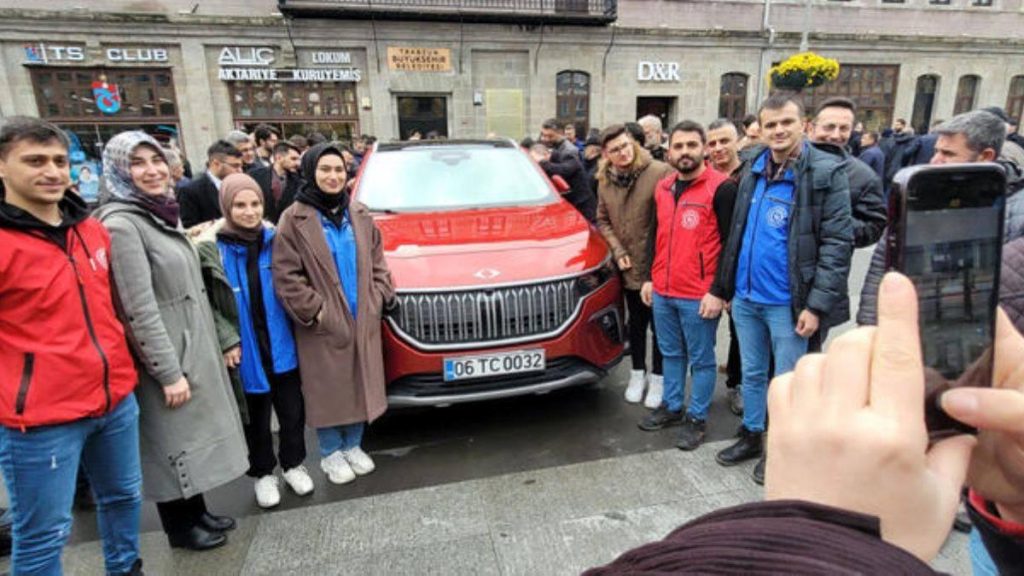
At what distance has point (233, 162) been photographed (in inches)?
177

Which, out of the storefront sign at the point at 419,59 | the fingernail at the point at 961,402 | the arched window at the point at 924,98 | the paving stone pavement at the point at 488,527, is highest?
the storefront sign at the point at 419,59

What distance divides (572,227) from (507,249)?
630 mm

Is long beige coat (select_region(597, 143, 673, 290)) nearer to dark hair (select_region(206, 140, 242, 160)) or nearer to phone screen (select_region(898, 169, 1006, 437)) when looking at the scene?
phone screen (select_region(898, 169, 1006, 437))

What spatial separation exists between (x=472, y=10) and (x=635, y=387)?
47.5ft

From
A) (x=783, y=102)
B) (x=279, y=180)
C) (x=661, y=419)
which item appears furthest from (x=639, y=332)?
(x=279, y=180)

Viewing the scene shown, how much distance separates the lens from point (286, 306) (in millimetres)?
2736

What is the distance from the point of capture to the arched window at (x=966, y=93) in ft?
64.2

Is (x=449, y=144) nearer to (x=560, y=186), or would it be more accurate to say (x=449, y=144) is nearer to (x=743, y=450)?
(x=560, y=186)

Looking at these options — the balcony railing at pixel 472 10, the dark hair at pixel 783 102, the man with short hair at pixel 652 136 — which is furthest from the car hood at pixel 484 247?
the balcony railing at pixel 472 10

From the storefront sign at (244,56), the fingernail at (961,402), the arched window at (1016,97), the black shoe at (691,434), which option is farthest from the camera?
the arched window at (1016,97)

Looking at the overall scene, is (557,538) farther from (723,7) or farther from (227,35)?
(723,7)

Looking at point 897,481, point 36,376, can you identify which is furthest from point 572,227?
point 897,481

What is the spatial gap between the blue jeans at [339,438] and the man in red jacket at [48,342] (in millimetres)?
1157

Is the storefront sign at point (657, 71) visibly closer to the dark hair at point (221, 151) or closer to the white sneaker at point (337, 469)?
the dark hair at point (221, 151)
